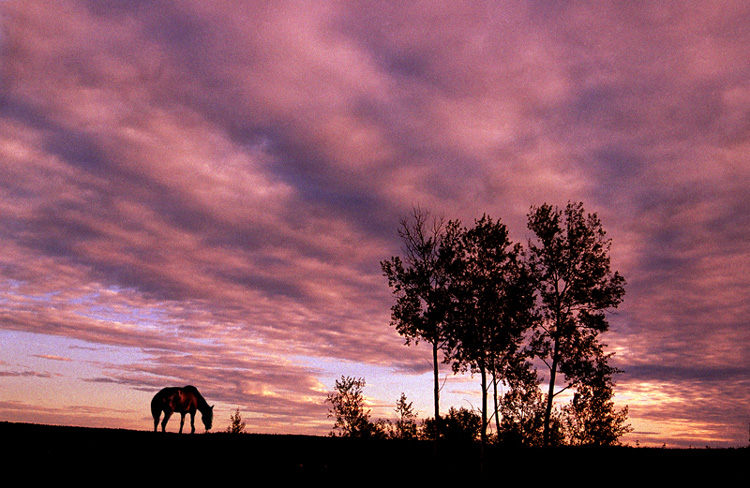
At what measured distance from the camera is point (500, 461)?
105 feet

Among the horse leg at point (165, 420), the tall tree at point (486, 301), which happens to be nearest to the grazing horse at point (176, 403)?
the horse leg at point (165, 420)

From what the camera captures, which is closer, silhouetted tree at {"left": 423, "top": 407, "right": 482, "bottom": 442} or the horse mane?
the horse mane

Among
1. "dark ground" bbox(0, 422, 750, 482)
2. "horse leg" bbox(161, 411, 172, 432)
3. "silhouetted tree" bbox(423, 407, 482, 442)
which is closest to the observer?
"dark ground" bbox(0, 422, 750, 482)

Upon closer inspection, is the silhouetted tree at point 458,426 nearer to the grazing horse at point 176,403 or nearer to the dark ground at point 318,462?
the dark ground at point 318,462

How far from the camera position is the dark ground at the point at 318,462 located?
2147cm

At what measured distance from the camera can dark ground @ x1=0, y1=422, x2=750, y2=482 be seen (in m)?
21.5

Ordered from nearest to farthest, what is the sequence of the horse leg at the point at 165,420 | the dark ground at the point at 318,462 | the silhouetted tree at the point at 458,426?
the dark ground at the point at 318,462 < the horse leg at the point at 165,420 < the silhouetted tree at the point at 458,426

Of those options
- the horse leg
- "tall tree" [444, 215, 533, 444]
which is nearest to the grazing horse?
the horse leg

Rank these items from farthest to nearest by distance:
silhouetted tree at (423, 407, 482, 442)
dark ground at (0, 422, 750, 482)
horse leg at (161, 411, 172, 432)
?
silhouetted tree at (423, 407, 482, 442), horse leg at (161, 411, 172, 432), dark ground at (0, 422, 750, 482)

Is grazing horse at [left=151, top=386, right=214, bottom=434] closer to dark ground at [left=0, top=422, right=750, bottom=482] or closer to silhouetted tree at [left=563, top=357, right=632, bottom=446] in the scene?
dark ground at [left=0, top=422, right=750, bottom=482]

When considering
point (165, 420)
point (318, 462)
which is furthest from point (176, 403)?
point (318, 462)

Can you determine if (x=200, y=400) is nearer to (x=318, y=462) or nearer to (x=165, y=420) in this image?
(x=165, y=420)

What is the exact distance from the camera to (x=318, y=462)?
26.2m

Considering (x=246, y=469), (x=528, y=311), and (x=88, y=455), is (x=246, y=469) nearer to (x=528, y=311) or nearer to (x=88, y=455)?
(x=88, y=455)
